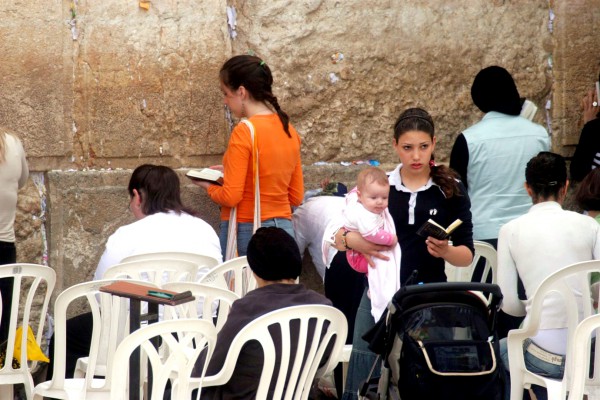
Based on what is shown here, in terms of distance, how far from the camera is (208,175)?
6.20 metres

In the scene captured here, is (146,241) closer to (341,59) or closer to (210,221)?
(210,221)

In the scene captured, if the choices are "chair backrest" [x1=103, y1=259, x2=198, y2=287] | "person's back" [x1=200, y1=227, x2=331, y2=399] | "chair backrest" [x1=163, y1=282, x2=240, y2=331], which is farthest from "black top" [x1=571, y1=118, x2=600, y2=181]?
"person's back" [x1=200, y1=227, x2=331, y2=399]

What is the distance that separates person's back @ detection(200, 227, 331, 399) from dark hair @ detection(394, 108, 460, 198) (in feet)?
3.12

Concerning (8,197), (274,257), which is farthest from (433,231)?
(8,197)

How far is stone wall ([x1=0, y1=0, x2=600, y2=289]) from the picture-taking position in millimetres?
6543

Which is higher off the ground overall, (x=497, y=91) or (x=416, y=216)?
(x=497, y=91)

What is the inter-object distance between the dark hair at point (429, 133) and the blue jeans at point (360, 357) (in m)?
0.58

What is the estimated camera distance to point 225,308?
197 inches

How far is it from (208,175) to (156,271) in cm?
98

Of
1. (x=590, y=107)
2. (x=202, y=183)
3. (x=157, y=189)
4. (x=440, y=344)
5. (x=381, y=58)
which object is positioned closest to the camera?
(x=440, y=344)

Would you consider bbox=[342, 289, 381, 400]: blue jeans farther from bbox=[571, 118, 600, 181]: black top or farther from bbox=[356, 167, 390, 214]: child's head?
bbox=[571, 118, 600, 181]: black top

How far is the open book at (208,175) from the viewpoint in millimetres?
6184

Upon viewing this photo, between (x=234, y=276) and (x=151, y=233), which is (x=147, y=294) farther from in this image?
(x=151, y=233)

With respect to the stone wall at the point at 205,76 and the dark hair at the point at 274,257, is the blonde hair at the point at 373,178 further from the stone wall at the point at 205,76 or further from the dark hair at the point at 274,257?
the stone wall at the point at 205,76
